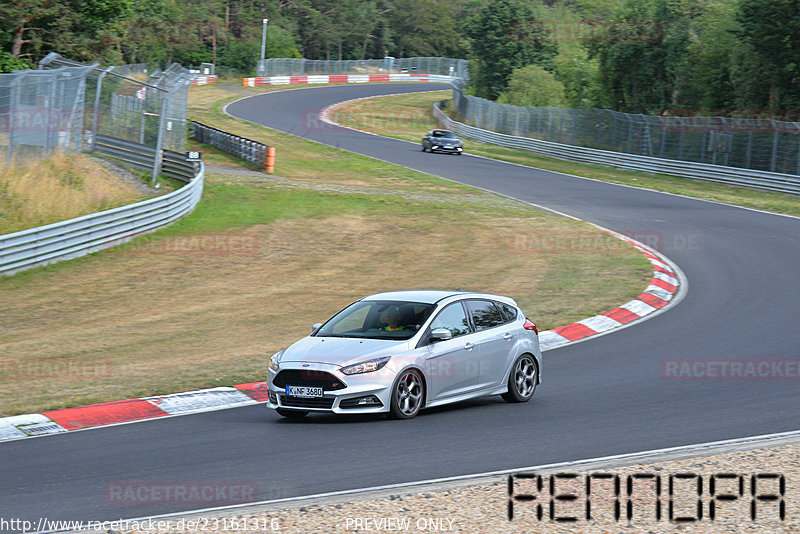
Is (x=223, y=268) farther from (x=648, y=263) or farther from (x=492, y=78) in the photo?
(x=492, y=78)

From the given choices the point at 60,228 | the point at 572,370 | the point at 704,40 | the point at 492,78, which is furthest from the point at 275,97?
the point at 572,370

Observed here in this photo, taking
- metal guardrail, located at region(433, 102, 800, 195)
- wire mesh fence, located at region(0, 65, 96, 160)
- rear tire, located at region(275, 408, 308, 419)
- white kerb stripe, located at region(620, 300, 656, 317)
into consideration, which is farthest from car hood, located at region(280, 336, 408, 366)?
metal guardrail, located at region(433, 102, 800, 195)

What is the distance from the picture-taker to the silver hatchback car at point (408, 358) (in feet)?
33.6

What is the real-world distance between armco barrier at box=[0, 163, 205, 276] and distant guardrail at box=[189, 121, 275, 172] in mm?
13352

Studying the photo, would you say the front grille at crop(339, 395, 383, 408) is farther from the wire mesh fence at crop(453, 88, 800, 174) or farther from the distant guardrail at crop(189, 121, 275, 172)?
the wire mesh fence at crop(453, 88, 800, 174)

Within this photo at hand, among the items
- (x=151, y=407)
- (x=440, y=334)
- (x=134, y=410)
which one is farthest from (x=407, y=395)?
(x=134, y=410)

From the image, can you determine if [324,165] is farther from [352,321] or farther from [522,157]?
[352,321]

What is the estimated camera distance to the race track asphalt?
7.97 meters

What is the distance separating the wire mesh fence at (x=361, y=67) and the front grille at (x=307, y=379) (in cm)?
9630

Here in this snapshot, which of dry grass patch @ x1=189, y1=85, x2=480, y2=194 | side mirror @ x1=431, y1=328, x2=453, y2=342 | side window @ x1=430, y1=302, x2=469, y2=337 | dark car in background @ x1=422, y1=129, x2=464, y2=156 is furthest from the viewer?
dark car in background @ x1=422, y1=129, x2=464, y2=156

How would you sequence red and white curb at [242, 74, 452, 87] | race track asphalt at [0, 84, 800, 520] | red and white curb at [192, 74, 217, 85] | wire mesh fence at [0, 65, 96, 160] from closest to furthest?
1. race track asphalt at [0, 84, 800, 520]
2. wire mesh fence at [0, 65, 96, 160]
3. red and white curb at [192, 74, 217, 85]
4. red and white curb at [242, 74, 452, 87]

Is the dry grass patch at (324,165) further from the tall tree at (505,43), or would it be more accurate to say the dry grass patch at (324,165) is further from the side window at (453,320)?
the tall tree at (505,43)

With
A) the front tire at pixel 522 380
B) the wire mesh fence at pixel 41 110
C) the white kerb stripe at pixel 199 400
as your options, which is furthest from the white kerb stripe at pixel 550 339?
the wire mesh fence at pixel 41 110

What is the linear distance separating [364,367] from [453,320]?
1574 mm
